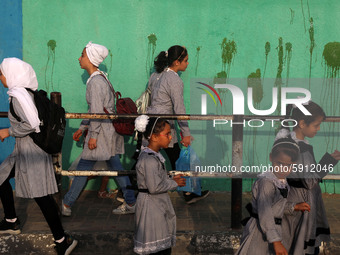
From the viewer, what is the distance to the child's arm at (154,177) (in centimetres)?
384

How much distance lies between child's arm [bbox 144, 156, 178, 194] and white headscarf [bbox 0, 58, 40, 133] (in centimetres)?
112

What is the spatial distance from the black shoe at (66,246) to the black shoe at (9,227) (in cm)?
48

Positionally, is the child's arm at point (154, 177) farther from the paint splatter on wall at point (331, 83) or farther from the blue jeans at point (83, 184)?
the paint splatter on wall at point (331, 83)

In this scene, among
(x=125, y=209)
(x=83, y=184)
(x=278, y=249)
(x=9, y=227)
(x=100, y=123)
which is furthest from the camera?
(x=125, y=209)

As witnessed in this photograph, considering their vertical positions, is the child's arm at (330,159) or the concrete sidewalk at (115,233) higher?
the child's arm at (330,159)

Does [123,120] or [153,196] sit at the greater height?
[123,120]

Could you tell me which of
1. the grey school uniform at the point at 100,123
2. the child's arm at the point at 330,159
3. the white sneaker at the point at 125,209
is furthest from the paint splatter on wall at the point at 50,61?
the child's arm at the point at 330,159

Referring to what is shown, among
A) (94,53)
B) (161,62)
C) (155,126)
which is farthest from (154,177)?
(161,62)

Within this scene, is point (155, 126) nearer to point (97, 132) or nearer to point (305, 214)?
point (305, 214)

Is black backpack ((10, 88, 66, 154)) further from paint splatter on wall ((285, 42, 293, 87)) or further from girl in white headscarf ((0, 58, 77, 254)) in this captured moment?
paint splatter on wall ((285, 42, 293, 87))

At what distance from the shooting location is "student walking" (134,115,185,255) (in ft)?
12.7

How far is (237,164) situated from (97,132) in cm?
153

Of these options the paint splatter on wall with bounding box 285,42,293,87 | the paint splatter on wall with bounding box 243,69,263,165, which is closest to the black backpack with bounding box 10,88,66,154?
the paint splatter on wall with bounding box 243,69,263,165

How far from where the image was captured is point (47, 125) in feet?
14.6
